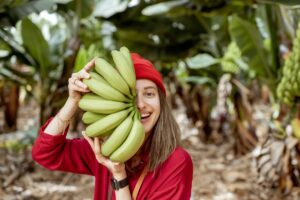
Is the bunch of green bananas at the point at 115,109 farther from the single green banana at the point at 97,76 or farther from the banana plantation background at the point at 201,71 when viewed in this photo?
the banana plantation background at the point at 201,71

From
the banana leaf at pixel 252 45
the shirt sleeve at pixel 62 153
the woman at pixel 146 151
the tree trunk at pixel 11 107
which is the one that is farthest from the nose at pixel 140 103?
the tree trunk at pixel 11 107

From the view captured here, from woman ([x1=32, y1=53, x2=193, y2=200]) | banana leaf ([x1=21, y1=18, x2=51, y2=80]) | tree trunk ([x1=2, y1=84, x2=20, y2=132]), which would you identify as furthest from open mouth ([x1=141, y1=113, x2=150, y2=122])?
tree trunk ([x1=2, y1=84, x2=20, y2=132])

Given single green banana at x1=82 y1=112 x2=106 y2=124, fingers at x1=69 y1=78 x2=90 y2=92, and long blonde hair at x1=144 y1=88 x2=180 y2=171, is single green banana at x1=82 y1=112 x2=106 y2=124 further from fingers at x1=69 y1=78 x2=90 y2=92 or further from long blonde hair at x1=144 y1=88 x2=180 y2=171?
long blonde hair at x1=144 y1=88 x2=180 y2=171

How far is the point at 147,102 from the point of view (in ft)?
4.09

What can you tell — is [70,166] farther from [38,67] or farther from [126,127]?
[38,67]

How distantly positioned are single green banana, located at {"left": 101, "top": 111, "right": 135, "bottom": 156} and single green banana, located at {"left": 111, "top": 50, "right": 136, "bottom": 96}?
0.29 feet

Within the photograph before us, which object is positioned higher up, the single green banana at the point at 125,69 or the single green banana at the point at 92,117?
the single green banana at the point at 125,69

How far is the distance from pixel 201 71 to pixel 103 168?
9.00ft

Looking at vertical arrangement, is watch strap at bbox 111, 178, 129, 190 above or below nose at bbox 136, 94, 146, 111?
below

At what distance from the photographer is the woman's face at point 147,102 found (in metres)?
1.24

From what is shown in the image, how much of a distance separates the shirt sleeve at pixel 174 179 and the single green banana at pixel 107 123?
213 millimetres

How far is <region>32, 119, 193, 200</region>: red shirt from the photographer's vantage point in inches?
49.6


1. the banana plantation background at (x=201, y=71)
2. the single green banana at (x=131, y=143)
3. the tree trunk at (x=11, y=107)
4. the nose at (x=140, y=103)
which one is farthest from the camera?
the tree trunk at (x=11, y=107)


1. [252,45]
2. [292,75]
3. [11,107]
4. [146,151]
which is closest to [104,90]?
[146,151]
